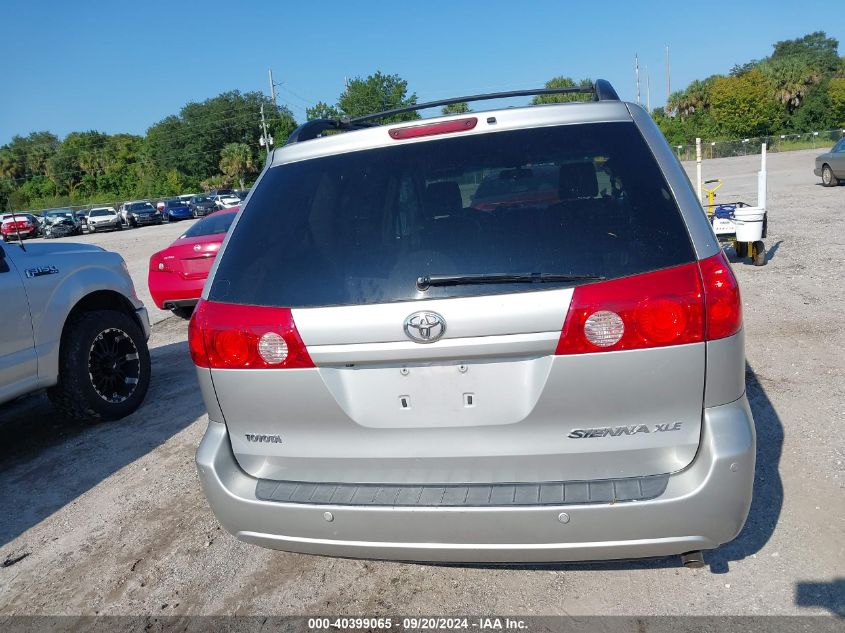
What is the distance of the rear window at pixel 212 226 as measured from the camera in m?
10.0

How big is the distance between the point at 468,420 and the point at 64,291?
168 inches

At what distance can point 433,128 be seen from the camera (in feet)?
8.74

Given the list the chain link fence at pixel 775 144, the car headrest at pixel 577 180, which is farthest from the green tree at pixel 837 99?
the car headrest at pixel 577 180

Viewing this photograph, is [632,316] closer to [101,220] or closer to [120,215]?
[101,220]

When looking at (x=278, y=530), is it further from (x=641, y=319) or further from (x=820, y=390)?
(x=820, y=390)

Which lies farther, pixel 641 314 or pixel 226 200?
pixel 226 200

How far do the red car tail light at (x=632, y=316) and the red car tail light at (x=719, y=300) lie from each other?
0.04 metres

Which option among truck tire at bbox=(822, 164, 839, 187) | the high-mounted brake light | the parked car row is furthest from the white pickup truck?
the parked car row

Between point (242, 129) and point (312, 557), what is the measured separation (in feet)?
328

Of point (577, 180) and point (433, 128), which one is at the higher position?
point (433, 128)

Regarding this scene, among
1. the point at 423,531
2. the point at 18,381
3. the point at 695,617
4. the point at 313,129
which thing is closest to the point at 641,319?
the point at 423,531

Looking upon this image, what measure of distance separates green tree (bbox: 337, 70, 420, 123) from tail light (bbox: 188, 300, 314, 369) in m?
72.2

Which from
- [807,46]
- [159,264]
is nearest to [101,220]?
[159,264]

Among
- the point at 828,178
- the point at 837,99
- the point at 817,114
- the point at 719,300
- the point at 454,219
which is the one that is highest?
the point at 454,219
